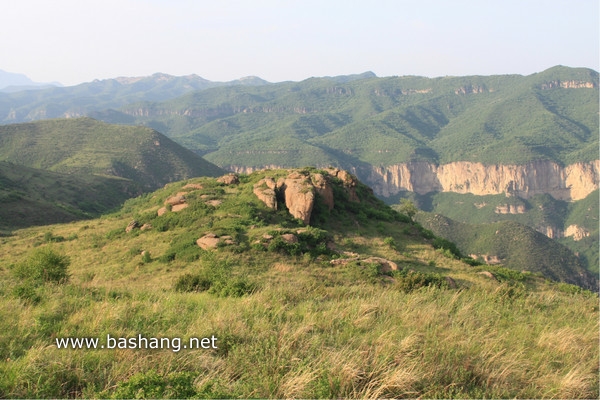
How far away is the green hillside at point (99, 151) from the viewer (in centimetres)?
10581

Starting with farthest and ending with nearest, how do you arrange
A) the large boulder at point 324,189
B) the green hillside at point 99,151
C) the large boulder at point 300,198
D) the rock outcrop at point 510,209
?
the rock outcrop at point 510,209
the green hillside at point 99,151
the large boulder at point 324,189
the large boulder at point 300,198

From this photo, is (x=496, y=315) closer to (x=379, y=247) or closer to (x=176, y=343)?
(x=176, y=343)

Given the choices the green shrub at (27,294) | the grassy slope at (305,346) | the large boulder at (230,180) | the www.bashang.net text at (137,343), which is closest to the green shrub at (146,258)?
the grassy slope at (305,346)

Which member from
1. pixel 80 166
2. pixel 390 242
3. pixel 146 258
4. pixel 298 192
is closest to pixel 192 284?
pixel 146 258

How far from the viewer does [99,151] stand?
117750mm

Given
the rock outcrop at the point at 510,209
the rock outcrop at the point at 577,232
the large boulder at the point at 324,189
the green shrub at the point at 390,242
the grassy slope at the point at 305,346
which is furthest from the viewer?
the rock outcrop at the point at 510,209

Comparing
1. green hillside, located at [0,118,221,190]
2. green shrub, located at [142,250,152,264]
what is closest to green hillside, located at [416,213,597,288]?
green hillside, located at [0,118,221,190]

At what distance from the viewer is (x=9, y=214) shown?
41.8 meters

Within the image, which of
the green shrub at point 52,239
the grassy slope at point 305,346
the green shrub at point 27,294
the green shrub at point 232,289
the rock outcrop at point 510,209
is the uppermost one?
the green shrub at point 27,294

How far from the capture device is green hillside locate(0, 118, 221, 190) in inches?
4166

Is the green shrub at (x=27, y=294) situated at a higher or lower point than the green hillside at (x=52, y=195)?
higher

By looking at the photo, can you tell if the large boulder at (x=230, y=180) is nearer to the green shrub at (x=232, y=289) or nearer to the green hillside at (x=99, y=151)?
the green shrub at (x=232, y=289)

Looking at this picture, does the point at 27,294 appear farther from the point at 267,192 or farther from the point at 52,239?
the point at 52,239

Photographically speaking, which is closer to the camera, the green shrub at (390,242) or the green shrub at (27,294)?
the green shrub at (27,294)
